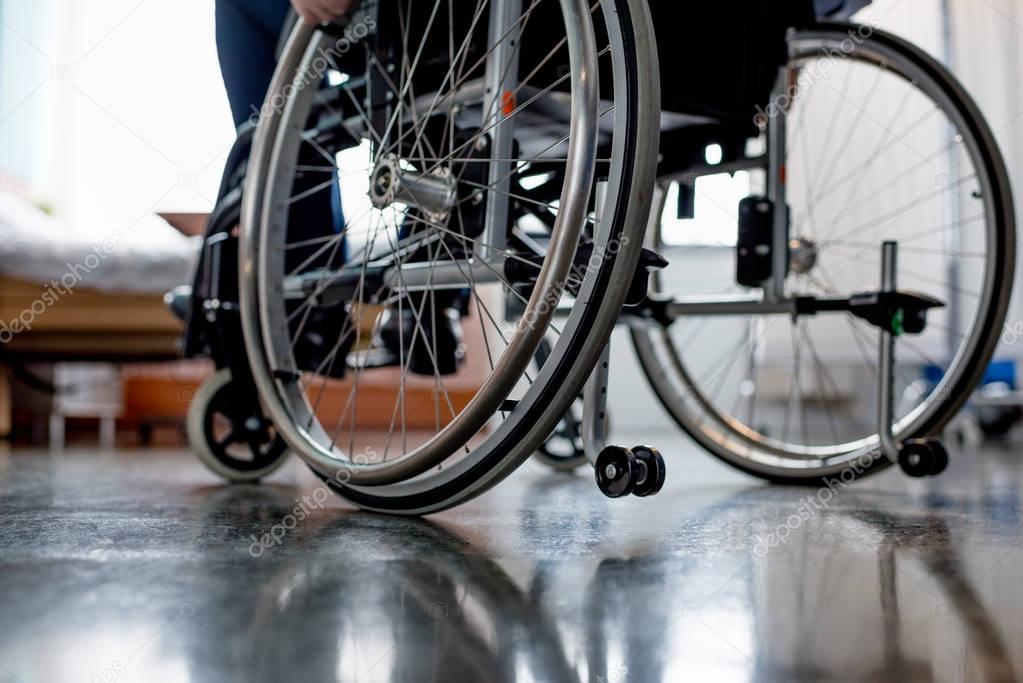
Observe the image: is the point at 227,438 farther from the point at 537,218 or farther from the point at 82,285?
the point at 82,285

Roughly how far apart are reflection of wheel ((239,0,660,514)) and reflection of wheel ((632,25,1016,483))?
1.08ft

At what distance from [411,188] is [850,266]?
96.6 inches

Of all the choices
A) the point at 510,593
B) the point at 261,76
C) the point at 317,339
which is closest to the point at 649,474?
the point at 510,593

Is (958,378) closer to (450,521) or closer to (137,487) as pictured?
(450,521)

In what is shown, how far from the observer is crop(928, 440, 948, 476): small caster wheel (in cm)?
118

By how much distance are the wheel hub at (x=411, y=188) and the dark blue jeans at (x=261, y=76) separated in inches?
15.7

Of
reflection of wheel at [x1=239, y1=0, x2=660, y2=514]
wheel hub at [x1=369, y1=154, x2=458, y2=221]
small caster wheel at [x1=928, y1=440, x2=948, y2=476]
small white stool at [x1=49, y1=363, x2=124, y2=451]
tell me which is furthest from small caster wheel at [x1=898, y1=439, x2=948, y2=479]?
small white stool at [x1=49, y1=363, x2=124, y2=451]

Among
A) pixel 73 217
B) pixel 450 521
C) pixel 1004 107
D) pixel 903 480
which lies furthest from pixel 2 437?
pixel 1004 107

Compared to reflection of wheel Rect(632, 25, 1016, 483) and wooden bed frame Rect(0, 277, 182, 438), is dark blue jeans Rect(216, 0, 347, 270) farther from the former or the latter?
wooden bed frame Rect(0, 277, 182, 438)

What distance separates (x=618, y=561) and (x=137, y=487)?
89cm

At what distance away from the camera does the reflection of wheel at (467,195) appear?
0.78m

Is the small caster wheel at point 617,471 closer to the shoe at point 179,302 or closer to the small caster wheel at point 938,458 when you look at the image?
the small caster wheel at point 938,458

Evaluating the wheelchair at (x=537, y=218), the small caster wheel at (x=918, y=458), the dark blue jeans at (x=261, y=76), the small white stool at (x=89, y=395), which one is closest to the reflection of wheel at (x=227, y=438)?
the wheelchair at (x=537, y=218)

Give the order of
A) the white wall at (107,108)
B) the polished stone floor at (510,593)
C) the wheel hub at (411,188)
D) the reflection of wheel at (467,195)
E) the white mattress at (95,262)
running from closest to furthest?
the polished stone floor at (510,593), the reflection of wheel at (467,195), the wheel hub at (411,188), the white wall at (107,108), the white mattress at (95,262)
